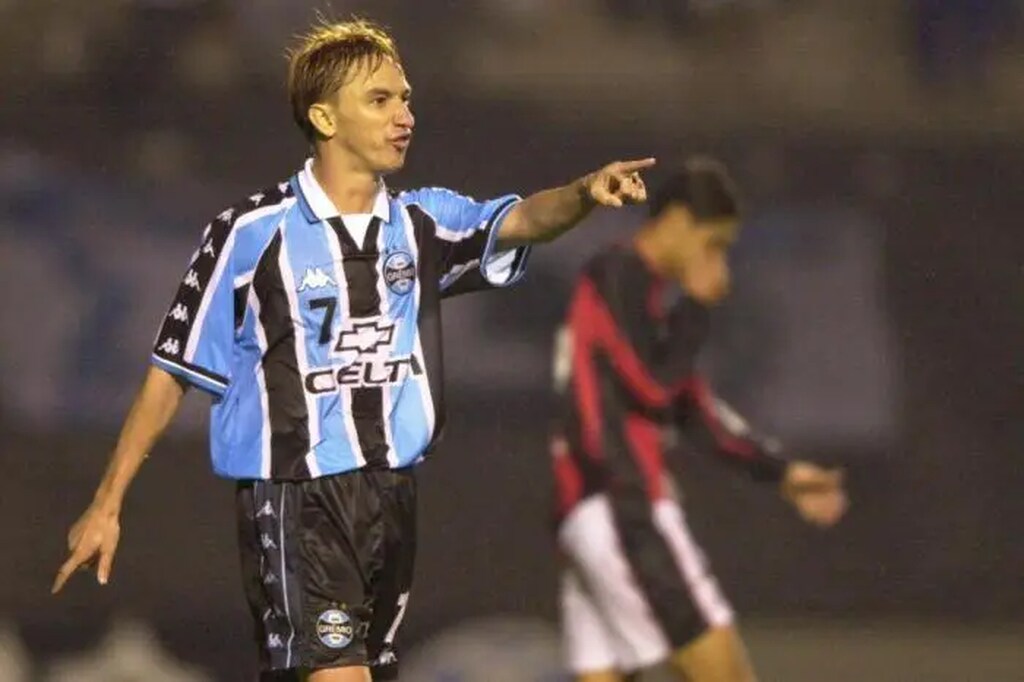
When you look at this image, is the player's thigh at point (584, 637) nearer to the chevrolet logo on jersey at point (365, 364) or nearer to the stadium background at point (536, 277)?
the stadium background at point (536, 277)

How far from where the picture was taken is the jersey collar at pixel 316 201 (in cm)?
418

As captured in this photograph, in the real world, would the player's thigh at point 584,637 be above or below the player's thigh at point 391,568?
below

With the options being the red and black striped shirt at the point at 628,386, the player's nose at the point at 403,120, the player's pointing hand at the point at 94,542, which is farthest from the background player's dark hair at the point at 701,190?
the player's pointing hand at the point at 94,542

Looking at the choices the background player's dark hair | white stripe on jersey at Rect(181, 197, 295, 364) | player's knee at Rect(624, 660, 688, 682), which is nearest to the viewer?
white stripe on jersey at Rect(181, 197, 295, 364)

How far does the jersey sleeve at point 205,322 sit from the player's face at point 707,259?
155 centimetres

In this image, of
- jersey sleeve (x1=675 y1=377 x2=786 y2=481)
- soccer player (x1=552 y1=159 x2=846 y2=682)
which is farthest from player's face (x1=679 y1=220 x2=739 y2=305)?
jersey sleeve (x1=675 y1=377 x2=786 y2=481)

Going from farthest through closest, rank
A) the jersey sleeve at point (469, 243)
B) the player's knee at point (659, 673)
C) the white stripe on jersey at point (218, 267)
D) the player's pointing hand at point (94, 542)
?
the player's knee at point (659, 673) < the jersey sleeve at point (469, 243) < the white stripe on jersey at point (218, 267) < the player's pointing hand at point (94, 542)

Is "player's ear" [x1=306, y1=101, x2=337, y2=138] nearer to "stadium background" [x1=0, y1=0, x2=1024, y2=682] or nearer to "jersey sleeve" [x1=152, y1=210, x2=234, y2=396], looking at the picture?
"jersey sleeve" [x1=152, y1=210, x2=234, y2=396]

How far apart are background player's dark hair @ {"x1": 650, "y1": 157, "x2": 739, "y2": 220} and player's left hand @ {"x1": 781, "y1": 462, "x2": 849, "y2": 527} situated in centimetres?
65

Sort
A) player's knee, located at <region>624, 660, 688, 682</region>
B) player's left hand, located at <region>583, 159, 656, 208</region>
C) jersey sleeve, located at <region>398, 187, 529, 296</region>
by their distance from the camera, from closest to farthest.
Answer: player's left hand, located at <region>583, 159, 656, 208</region> < jersey sleeve, located at <region>398, 187, 529, 296</region> < player's knee, located at <region>624, 660, 688, 682</region>

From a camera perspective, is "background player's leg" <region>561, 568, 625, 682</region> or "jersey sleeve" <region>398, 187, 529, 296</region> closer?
"jersey sleeve" <region>398, 187, 529, 296</region>

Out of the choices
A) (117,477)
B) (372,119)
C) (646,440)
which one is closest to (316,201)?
(372,119)

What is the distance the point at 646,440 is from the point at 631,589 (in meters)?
0.35

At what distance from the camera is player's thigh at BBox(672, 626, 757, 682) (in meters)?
5.36
